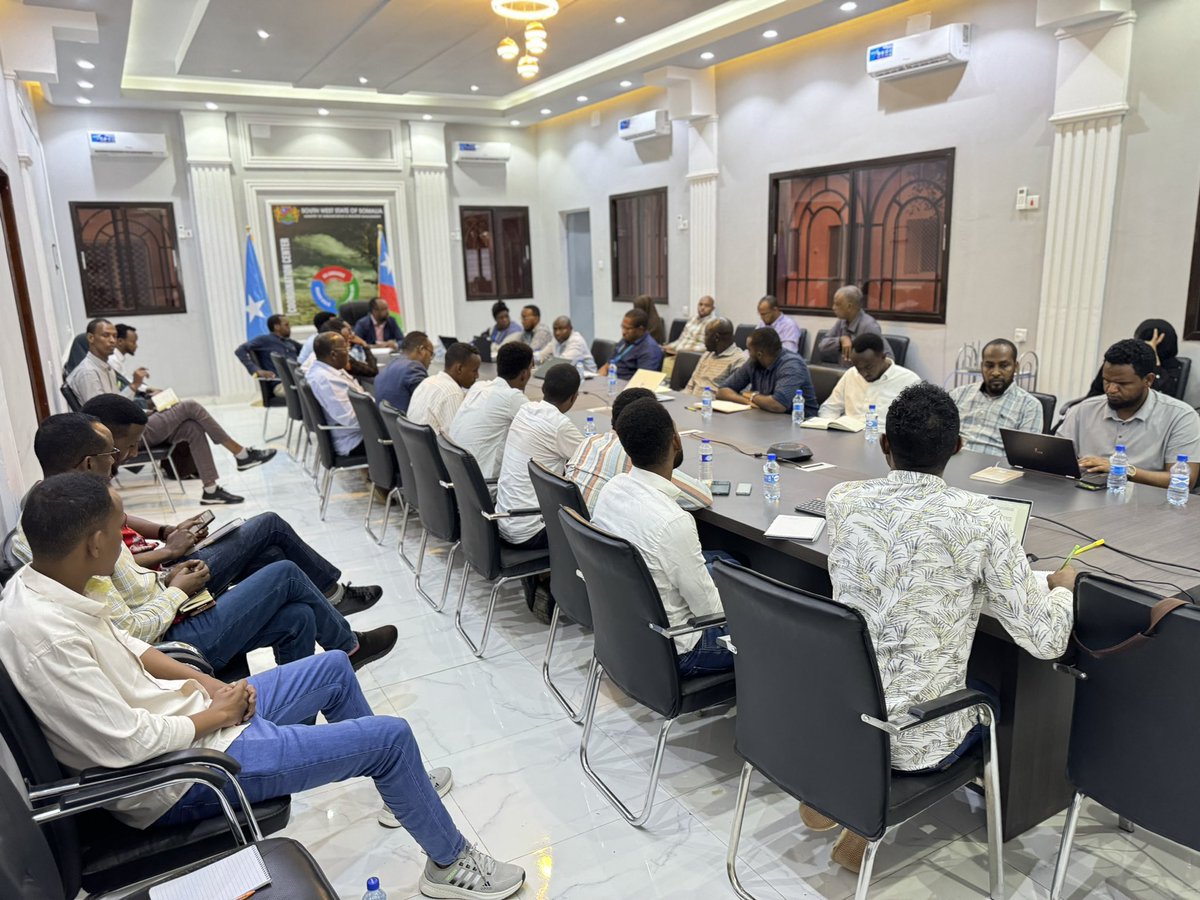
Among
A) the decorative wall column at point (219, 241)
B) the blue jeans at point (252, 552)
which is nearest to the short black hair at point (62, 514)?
the blue jeans at point (252, 552)

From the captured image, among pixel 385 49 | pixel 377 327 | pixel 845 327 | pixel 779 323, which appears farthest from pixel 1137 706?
pixel 377 327

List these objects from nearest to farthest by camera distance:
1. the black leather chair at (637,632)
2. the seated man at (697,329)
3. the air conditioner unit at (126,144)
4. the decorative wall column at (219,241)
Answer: the black leather chair at (637,632), the seated man at (697,329), the air conditioner unit at (126,144), the decorative wall column at (219,241)

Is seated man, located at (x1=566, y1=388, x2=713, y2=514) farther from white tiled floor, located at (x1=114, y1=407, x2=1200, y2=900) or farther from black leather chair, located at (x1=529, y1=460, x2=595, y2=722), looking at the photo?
white tiled floor, located at (x1=114, y1=407, x2=1200, y2=900)

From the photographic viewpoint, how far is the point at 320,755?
192 centimetres

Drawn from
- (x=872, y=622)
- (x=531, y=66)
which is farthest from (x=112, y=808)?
(x=531, y=66)

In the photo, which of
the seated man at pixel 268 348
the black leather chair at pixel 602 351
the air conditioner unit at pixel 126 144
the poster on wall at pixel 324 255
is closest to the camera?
the black leather chair at pixel 602 351

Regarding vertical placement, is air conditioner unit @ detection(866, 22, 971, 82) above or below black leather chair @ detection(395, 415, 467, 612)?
above

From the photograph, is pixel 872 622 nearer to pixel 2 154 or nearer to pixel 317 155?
pixel 2 154

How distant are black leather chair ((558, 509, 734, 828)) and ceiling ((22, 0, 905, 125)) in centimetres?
573

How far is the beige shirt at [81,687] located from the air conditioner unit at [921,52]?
6.63m

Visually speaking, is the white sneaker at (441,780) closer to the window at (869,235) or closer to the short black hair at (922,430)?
the short black hair at (922,430)

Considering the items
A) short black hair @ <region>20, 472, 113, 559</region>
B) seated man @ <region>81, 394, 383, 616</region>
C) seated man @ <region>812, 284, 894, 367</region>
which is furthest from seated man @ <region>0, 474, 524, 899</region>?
seated man @ <region>812, 284, 894, 367</region>

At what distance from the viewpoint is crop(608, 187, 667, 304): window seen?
33.0 ft

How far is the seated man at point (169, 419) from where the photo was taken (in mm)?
5668
